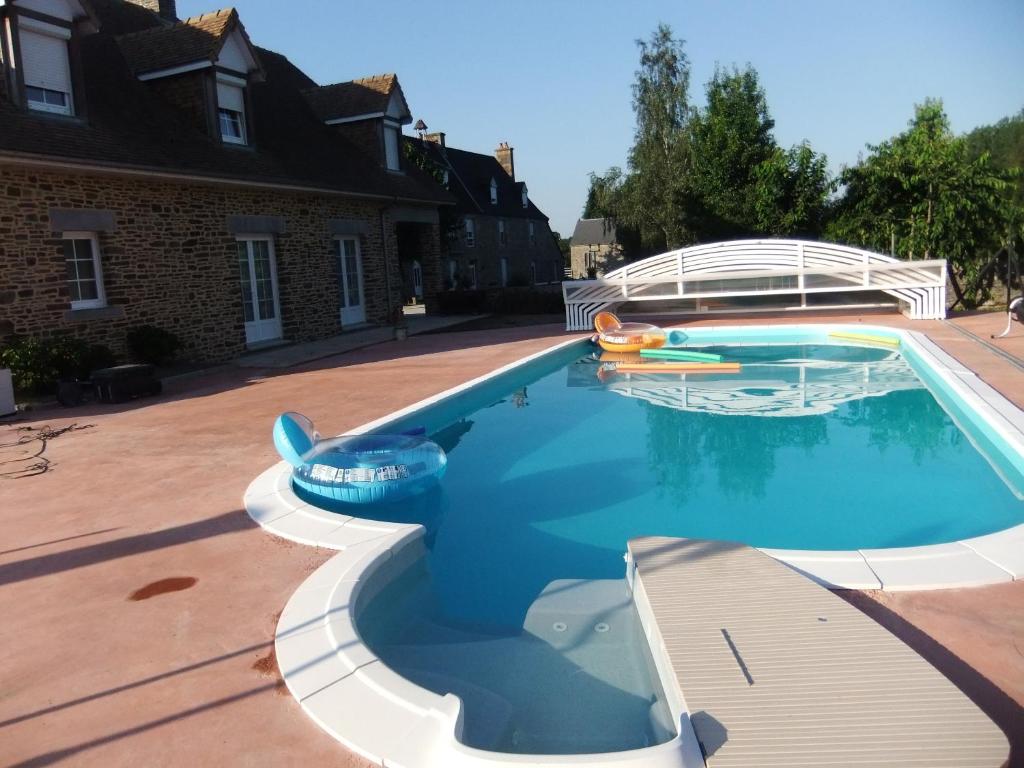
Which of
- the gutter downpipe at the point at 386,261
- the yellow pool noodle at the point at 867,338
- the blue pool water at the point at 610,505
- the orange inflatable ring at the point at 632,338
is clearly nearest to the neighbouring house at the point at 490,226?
the gutter downpipe at the point at 386,261

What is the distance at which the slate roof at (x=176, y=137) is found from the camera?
11.1 meters

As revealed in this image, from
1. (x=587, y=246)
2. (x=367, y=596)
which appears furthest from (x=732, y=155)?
(x=587, y=246)

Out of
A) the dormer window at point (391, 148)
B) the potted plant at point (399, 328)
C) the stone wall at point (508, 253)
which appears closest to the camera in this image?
the potted plant at point (399, 328)

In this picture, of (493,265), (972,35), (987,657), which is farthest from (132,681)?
(493,265)

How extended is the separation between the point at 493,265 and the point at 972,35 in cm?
2391

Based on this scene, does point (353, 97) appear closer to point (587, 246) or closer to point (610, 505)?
point (610, 505)

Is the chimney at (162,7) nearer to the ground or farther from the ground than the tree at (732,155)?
farther from the ground

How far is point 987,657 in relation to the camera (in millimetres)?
3316

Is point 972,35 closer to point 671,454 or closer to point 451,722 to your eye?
point 671,454

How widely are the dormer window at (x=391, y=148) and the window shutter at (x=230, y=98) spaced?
5285 mm

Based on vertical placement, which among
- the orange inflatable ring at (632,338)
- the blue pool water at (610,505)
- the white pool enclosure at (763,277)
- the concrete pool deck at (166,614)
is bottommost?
the blue pool water at (610,505)

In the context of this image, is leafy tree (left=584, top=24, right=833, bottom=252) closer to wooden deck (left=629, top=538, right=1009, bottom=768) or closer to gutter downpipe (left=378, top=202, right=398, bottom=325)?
gutter downpipe (left=378, top=202, right=398, bottom=325)

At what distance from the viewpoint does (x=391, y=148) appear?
2069 cm

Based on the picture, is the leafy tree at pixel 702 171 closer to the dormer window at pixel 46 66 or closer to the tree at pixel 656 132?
the tree at pixel 656 132
